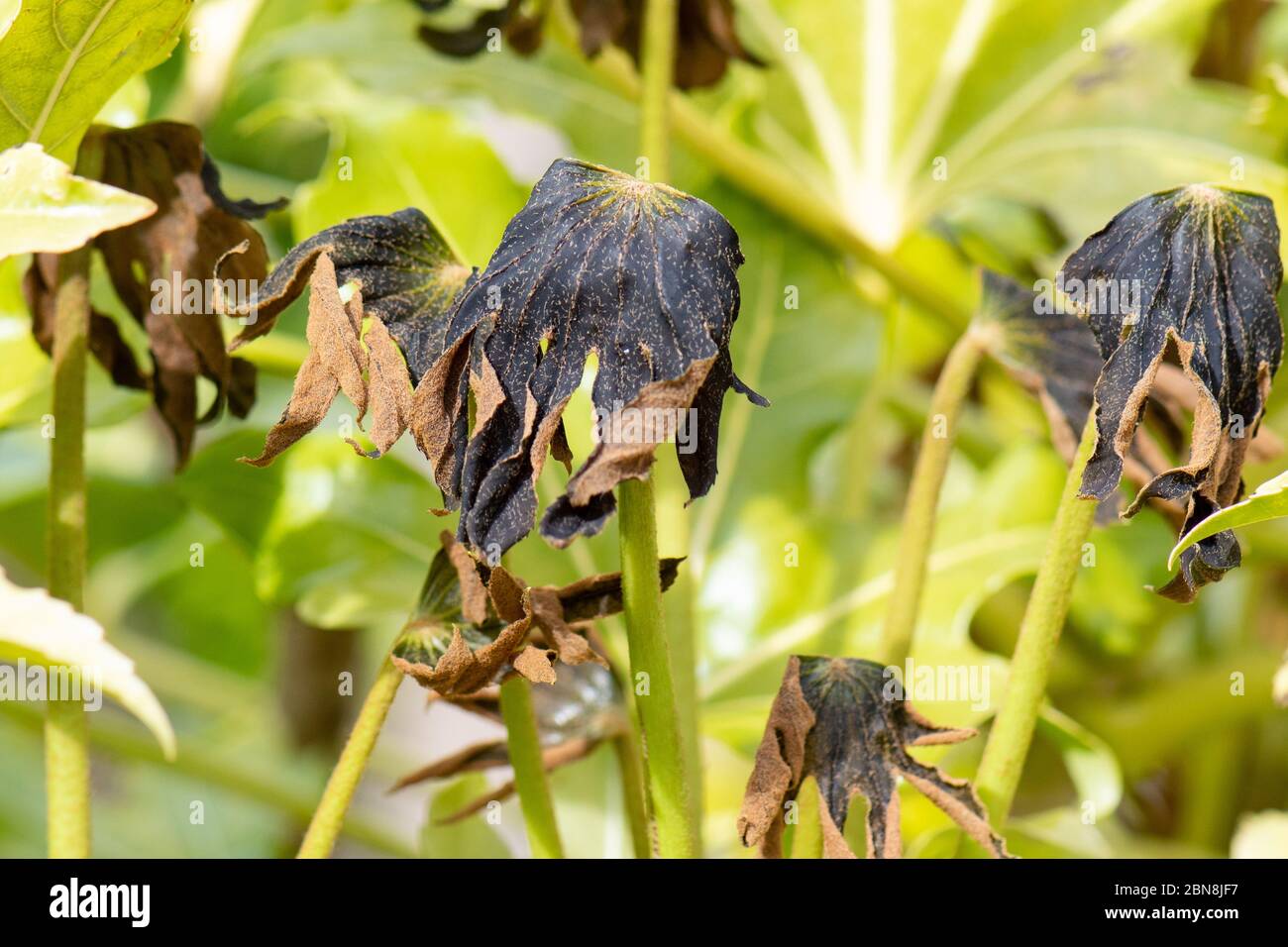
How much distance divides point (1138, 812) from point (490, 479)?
2.38ft

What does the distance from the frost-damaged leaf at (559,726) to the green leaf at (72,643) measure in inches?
6.8

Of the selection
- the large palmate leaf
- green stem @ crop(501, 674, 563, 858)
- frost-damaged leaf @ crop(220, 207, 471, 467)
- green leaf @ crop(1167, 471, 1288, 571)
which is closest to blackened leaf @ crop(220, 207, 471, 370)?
frost-damaged leaf @ crop(220, 207, 471, 467)

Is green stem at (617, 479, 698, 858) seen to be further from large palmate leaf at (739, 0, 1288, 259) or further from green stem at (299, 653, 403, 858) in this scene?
large palmate leaf at (739, 0, 1288, 259)

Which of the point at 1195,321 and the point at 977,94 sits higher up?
the point at 977,94

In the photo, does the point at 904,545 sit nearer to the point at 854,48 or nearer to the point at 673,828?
the point at 673,828

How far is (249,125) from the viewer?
0.72 metres

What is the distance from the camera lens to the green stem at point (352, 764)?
0.39m

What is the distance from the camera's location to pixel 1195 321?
36cm

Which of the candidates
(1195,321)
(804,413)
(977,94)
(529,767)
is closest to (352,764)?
(529,767)

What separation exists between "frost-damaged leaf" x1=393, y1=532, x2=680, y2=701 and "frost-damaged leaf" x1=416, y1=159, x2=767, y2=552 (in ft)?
0.09

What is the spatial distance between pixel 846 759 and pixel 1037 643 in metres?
0.07

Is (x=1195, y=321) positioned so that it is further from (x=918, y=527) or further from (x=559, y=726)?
(x=559, y=726)

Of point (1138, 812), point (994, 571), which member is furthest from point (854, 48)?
point (1138, 812)

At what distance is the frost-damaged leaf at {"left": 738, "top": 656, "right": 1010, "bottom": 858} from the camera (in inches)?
14.8
